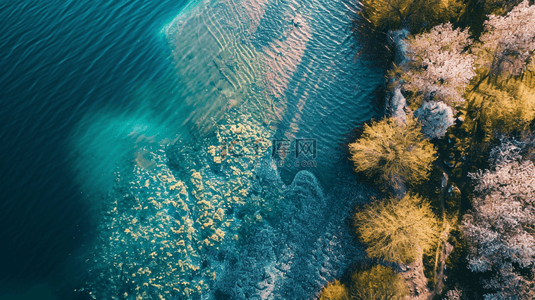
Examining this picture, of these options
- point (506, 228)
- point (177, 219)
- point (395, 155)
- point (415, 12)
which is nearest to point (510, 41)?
point (415, 12)

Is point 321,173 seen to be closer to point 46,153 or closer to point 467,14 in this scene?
point 467,14

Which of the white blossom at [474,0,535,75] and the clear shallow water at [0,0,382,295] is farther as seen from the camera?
the clear shallow water at [0,0,382,295]

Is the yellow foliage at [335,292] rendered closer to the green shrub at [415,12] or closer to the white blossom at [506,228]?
the white blossom at [506,228]

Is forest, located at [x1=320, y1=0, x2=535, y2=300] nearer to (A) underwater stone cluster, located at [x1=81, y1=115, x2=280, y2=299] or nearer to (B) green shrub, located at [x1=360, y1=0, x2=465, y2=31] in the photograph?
(B) green shrub, located at [x1=360, y1=0, x2=465, y2=31]

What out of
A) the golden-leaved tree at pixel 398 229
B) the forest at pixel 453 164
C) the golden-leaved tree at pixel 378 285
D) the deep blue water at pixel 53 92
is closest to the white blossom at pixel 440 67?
the forest at pixel 453 164

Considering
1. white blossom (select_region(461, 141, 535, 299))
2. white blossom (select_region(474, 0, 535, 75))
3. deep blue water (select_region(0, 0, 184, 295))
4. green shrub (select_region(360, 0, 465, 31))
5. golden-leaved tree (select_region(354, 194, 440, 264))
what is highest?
deep blue water (select_region(0, 0, 184, 295))

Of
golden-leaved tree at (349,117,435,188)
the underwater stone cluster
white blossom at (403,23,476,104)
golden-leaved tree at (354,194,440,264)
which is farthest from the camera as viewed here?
white blossom at (403,23,476,104)

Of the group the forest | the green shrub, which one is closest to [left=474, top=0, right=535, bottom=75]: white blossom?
the forest

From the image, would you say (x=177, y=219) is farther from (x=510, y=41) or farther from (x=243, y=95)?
(x=510, y=41)
